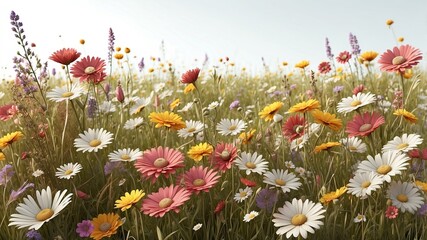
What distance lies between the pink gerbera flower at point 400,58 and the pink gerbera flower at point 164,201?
1.10 m

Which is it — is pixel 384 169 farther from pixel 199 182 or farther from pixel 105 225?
pixel 105 225

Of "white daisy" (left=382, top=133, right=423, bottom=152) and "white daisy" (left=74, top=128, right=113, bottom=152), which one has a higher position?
"white daisy" (left=74, top=128, right=113, bottom=152)

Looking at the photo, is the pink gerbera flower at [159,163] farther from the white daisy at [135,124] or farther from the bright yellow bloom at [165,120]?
the white daisy at [135,124]

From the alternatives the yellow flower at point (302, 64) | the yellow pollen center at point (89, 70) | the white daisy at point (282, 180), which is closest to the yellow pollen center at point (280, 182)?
the white daisy at point (282, 180)

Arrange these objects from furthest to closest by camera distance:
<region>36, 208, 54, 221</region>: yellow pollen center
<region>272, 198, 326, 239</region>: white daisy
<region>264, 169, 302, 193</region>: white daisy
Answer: <region>264, 169, 302, 193</region>: white daisy
<region>36, 208, 54, 221</region>: yellow pollen center
<region>272, 198, 326, 239</region>: white daisy

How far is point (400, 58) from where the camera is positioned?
6.07 ft

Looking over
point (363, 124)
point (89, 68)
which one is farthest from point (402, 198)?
point (89, 68)

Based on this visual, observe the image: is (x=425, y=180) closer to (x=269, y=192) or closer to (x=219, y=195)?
(x=269, y=192)

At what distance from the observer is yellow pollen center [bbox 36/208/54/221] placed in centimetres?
136

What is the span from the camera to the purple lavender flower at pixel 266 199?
1516 mm

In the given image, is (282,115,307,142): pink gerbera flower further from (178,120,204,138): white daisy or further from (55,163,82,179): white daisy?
(55,163,82,179): white daisy

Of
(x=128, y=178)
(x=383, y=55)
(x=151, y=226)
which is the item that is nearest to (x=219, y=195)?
(x=151, y=226)

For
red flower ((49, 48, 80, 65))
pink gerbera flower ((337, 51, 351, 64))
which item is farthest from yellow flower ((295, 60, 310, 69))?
red flower ((49, 48, 80, 65))

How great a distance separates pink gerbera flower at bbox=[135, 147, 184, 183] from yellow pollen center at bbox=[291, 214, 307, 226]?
40 centimetres
